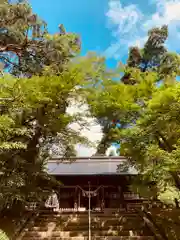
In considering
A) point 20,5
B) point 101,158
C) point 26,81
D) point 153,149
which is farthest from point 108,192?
point 20,5

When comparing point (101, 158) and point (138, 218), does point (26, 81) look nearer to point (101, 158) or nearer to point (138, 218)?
point (138, 218)

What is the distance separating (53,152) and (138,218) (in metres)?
5.14

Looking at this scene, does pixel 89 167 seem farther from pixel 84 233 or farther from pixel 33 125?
pixel 84 233

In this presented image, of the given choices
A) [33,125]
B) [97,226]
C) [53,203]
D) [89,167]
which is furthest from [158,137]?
[53,203]

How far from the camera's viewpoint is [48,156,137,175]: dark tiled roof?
16953mm

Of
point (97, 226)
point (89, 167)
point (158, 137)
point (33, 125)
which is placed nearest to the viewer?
point (158, 137)

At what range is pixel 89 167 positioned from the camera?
18.6 metres

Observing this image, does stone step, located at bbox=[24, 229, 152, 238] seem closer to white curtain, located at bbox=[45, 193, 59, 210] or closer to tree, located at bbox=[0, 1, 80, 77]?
white curtain, located at bbox=[45, 193, 59, 210]

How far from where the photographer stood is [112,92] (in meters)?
10.5

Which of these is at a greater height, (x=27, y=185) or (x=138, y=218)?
(x=27, y=185)

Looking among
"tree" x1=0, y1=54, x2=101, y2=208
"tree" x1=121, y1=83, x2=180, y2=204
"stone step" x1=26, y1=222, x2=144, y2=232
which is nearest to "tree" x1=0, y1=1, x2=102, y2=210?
"tree" x1=0, y1=54, x2=101, y2=208

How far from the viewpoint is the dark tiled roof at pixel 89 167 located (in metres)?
17.0

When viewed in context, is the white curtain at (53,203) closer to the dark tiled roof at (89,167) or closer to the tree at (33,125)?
the dark tiled roof at (89,167)

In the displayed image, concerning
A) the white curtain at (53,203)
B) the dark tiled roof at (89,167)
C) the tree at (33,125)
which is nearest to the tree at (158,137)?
the tree at (33,125)
